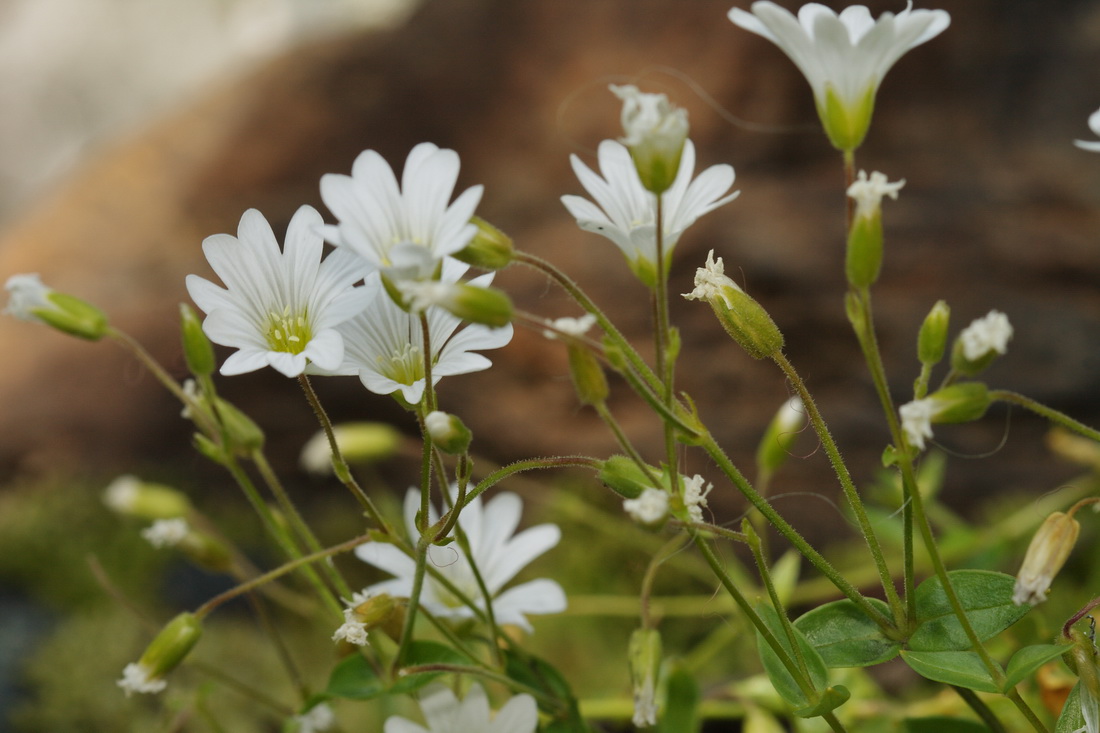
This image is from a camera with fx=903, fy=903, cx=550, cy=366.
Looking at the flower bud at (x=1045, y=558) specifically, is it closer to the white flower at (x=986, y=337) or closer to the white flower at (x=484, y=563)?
the white flower at (x=986, y=337)

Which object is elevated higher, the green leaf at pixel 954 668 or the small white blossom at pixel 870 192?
the small white blossom at pixel 870 192

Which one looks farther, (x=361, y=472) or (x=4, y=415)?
(x=4, y=415)

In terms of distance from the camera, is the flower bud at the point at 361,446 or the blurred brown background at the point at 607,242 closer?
the flower bud at the point at 361,446

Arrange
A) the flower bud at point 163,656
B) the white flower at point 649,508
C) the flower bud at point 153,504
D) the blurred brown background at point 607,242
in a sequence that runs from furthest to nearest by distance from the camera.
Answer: the blurred brown background at point 607,242, the flower bud at point 153,504, the flower bud at point 163,656, the white flower at point 649,508

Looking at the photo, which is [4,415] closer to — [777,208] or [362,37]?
[362,37]

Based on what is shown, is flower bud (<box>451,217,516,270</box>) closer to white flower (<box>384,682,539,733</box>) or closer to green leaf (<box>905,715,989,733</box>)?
white flower (<box>384,682,539,733</box>)

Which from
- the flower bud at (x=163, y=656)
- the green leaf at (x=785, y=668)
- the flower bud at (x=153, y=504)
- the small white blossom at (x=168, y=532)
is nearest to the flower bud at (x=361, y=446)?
the flower bud at (x=153, y=504)

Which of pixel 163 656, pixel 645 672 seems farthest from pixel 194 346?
pixel 645 672

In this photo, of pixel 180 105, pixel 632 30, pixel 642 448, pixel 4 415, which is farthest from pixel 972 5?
pixel 4 415
